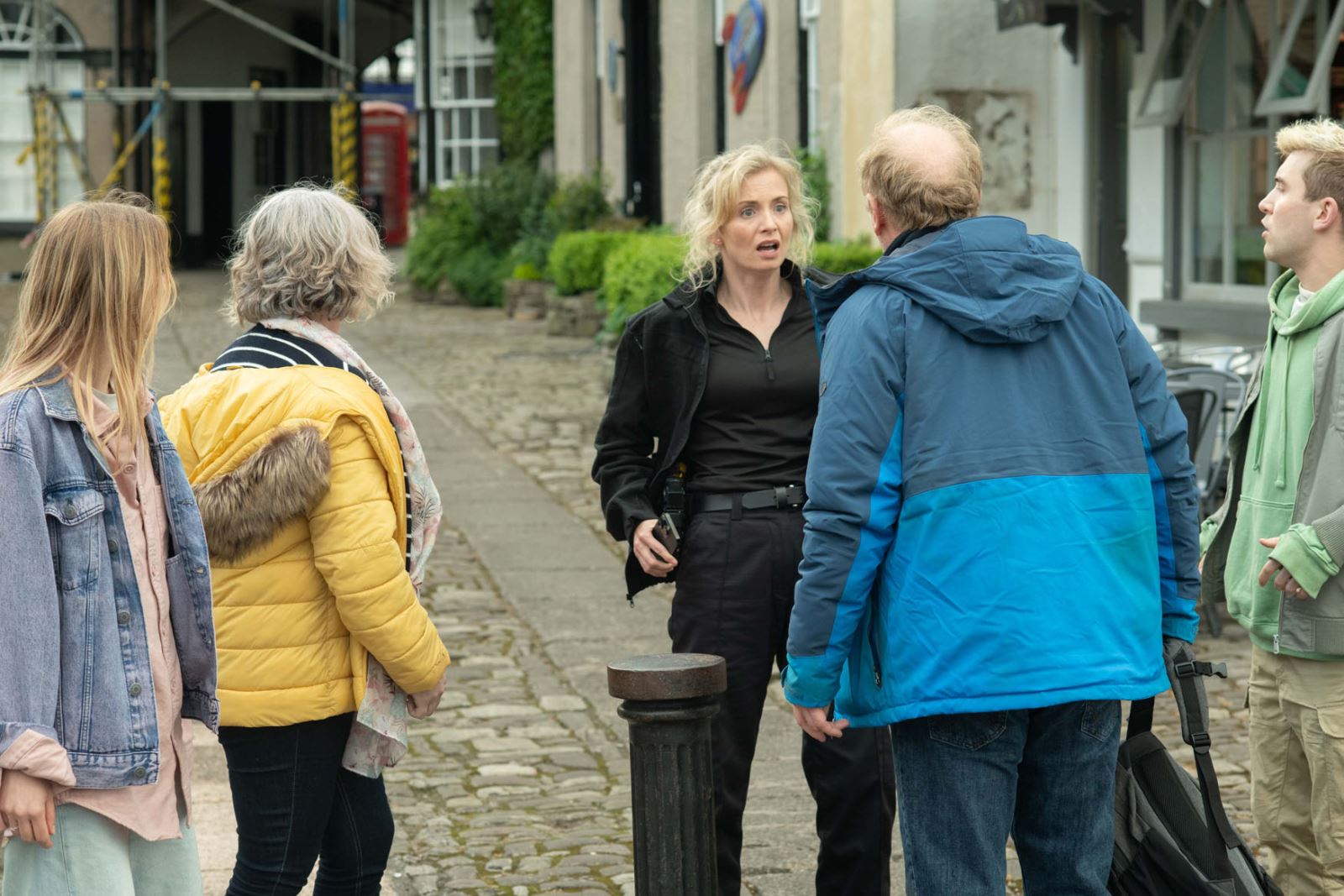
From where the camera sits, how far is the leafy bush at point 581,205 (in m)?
20.2

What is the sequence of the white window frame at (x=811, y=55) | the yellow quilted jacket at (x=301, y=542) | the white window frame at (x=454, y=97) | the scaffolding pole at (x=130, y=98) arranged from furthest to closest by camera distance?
the scaffolding pole at (x=130, y=98), the white window frame at (x=454, y=97), the white window frame at (x=811, y=55), the yellow quilted jacket at (x=301, y=542)

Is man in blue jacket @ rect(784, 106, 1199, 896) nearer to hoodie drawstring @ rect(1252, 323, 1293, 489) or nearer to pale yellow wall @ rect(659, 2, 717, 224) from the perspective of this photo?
hoodie drawstring @ rect(1252, 323, 1293, 489)

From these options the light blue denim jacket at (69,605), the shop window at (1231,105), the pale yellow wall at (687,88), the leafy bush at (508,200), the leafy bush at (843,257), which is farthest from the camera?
the leafy bush at (508,200)

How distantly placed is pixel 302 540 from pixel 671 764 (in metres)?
0.79

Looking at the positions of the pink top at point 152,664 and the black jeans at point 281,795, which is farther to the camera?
the black jeans at point 281,795

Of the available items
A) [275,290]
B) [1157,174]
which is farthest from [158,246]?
[1157,174]

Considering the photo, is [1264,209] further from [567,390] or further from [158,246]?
[567,390]

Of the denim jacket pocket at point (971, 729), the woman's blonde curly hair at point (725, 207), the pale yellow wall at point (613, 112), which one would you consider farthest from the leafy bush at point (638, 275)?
the denim jacket pocket at point (971, 729)

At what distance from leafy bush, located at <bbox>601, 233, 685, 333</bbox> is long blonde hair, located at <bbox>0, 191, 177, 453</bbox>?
9379 mm

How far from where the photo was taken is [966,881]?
288 cm

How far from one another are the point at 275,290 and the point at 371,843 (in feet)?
3.49

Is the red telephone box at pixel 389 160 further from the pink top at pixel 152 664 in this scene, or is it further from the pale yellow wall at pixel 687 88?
the pink top at pixel 152 664

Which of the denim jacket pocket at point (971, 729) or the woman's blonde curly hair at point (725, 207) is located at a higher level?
the woman's blonde curly hair at point (725, 207)

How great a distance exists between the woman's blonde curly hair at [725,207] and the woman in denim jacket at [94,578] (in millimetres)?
1388
